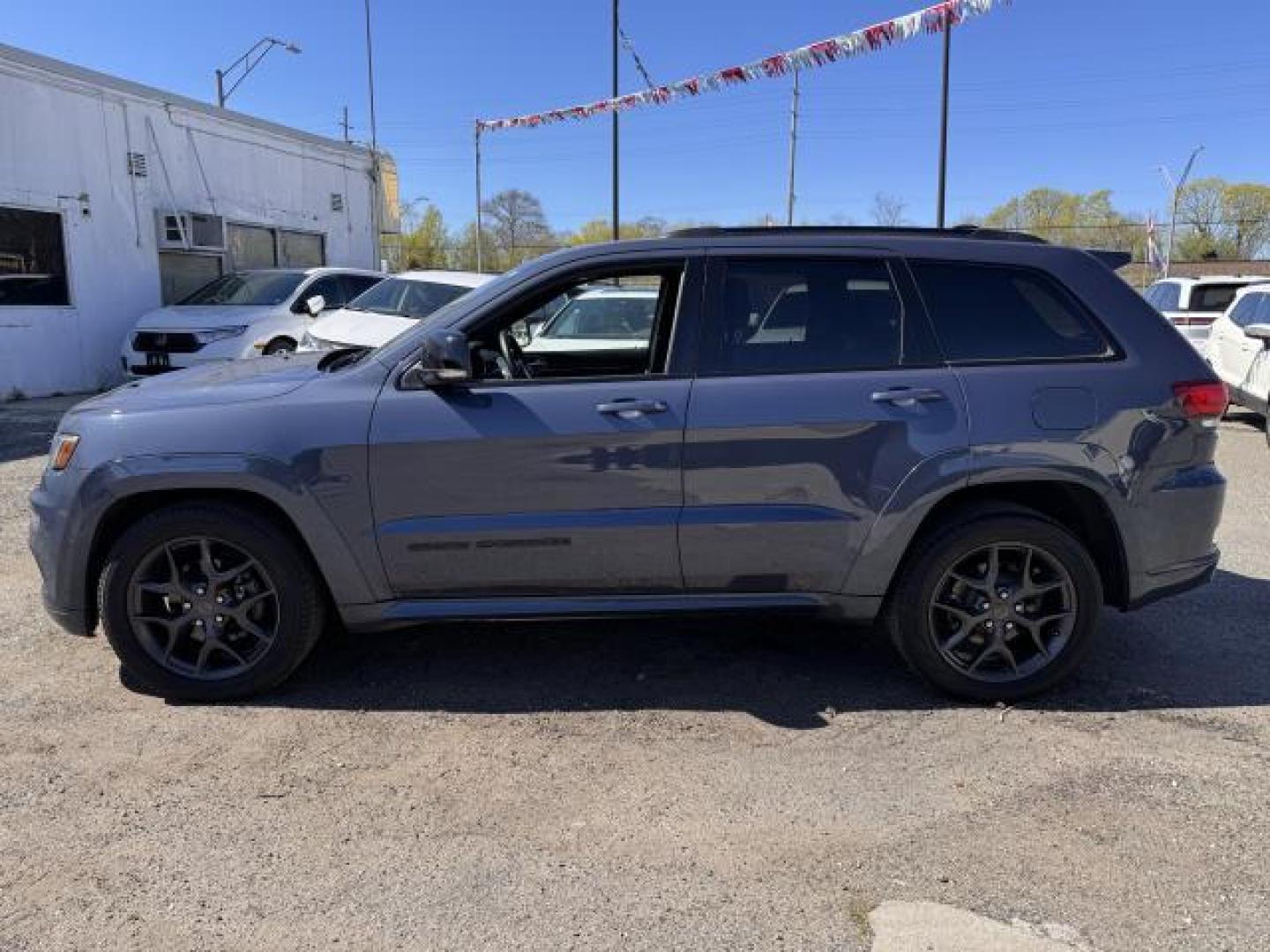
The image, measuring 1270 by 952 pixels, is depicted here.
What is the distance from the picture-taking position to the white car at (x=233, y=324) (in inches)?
481

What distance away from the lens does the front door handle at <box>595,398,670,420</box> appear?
12.0 feet

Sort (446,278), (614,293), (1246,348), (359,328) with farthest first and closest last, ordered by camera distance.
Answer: (446,278)
(359,328)
(1246,348)
(614,293)

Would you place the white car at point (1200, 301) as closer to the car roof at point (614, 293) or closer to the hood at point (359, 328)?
the car roof at point (614, 293)

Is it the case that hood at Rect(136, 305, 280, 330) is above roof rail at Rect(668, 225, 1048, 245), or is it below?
below

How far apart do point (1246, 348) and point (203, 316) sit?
12137 millimetres

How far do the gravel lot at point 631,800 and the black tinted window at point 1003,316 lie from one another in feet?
4.58

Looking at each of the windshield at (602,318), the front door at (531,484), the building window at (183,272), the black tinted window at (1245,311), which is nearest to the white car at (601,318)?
the windshield at (602,318)

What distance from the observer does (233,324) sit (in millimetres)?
12398

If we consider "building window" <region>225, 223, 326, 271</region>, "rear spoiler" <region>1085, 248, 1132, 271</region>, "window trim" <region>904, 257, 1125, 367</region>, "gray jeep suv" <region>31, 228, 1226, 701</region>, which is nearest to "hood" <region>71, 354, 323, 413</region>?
"gray jeep suv" <region>31, 228, 1226, 701</region>

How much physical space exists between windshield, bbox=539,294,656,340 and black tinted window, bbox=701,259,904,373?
4.37 metres

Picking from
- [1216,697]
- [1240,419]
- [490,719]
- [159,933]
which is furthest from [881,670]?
[1240,419]

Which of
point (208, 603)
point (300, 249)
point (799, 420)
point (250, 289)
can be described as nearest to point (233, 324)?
point (250, 289)

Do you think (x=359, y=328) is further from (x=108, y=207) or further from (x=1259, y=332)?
(x=1259, y=332)

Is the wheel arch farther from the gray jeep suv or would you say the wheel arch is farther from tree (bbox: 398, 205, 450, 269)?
tree (bbox: 398, 205, 450, 269)
